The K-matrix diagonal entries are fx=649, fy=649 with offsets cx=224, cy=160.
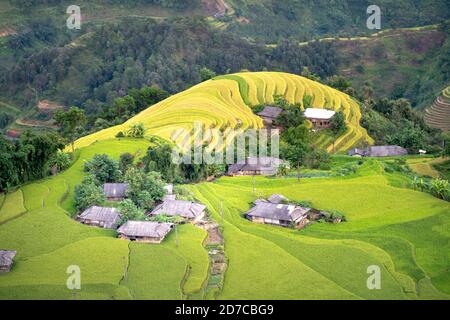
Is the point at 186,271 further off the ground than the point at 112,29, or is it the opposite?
the point at 112,29

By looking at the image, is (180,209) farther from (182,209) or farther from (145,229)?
(145,229)

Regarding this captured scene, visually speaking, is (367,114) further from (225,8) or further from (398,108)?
(225,8)

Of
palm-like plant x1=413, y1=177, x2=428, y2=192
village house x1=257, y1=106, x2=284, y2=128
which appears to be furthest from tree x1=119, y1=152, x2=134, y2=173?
village house x1=257, y1=106, x2=284, y2=128

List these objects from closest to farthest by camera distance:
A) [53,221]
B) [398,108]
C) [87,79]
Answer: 1. [53,221]
2. [398,108]
3. [87,79]

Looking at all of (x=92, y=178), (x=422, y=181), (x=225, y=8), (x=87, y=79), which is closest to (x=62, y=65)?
(x=87, y=79)

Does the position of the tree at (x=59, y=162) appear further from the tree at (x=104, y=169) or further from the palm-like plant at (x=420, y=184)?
the palm-like plant at (x=420, y=184)

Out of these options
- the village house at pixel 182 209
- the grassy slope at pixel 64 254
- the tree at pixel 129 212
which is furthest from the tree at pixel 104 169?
the tree at pixel 129 212

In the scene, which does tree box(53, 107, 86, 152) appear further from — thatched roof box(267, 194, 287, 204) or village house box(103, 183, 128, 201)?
thatched roof box(267, 194, 287, 204)
